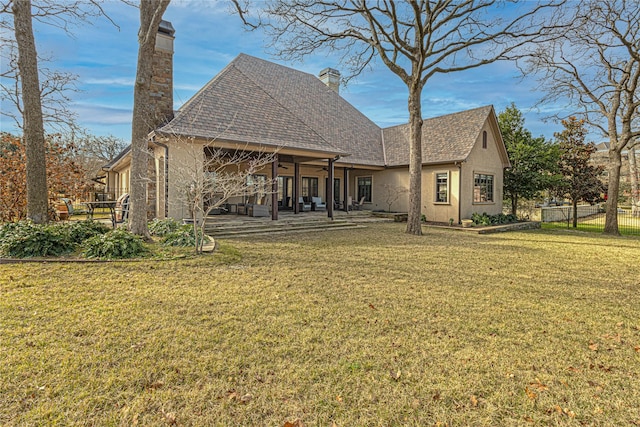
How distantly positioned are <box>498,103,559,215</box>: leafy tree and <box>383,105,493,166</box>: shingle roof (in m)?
3.87

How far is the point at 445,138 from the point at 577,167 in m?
8.03

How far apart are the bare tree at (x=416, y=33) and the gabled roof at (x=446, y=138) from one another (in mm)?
4172

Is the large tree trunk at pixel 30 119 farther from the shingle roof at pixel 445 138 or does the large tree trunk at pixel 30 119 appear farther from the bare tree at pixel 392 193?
the bare tree at pixel 392 193

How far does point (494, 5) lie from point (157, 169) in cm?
1378

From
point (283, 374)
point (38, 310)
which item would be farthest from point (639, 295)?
point (38, 310)

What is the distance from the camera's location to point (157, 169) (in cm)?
1123

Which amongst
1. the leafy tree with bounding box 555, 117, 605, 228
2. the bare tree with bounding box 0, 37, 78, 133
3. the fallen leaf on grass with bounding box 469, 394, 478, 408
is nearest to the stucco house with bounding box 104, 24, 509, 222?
the bare tree with bounding box 0, 37, 78, 133

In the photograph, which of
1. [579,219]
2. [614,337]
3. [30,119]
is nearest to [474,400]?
[614,337]

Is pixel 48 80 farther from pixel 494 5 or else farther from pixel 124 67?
pixel 494 5

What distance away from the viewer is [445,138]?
55.4 feet

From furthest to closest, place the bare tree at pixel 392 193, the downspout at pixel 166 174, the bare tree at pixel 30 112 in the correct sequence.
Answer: the bare tree at pixel 392 193 < the downspout at pixel 166 174 < the bare tree at pixel 30 112

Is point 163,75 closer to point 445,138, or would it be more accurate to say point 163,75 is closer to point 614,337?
point 445,138

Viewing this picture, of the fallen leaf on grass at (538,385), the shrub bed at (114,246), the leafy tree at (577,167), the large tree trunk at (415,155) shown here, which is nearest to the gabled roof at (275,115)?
the large tree trunk at (415,155)

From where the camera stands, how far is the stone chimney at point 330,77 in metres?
23.2
